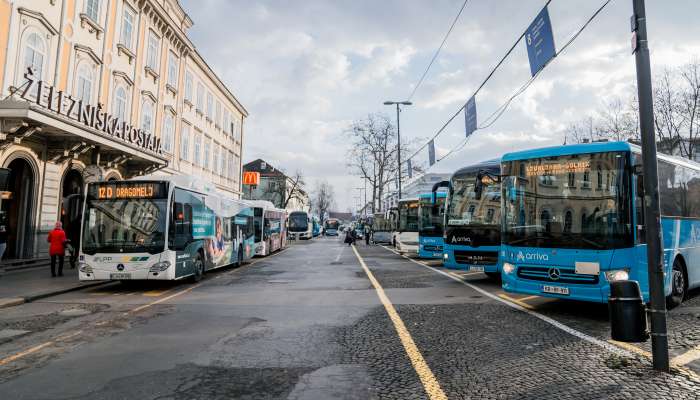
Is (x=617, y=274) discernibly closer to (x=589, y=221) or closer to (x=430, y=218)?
(x=589, y=221)

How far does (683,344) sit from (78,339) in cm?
835

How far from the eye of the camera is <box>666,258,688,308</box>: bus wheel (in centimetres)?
875

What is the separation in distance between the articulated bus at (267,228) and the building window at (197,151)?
7772 millimetres

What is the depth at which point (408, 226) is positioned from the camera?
83.3 feet

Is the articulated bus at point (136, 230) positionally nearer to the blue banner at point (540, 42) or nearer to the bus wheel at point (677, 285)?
the blue banner at point (540, 42)

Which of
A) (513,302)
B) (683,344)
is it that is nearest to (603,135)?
(513,302)

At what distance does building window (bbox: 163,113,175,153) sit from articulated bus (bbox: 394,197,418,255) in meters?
15.3

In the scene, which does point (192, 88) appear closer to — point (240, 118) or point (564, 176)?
point (240, 118)

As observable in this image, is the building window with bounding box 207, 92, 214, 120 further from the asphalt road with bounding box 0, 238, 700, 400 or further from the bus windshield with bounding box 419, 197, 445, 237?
the asphalt road with bounding box 0, 238, 700, 400

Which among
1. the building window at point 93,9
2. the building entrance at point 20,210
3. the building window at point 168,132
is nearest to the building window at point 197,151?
the building window at point 168,132

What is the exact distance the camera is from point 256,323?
7414mm

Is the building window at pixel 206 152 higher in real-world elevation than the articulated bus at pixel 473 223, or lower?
higher

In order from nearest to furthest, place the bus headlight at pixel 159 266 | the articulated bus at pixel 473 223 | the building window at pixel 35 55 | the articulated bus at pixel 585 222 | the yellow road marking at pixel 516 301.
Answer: the articulated bus at pixel 585 222 → the yellow road marking at pixel 516 301 → the bus headlight at pixel 159 266 → the articulated bus at pixel 473 223 → the building window at pixel 35 55

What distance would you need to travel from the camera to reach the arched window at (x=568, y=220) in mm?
7680
